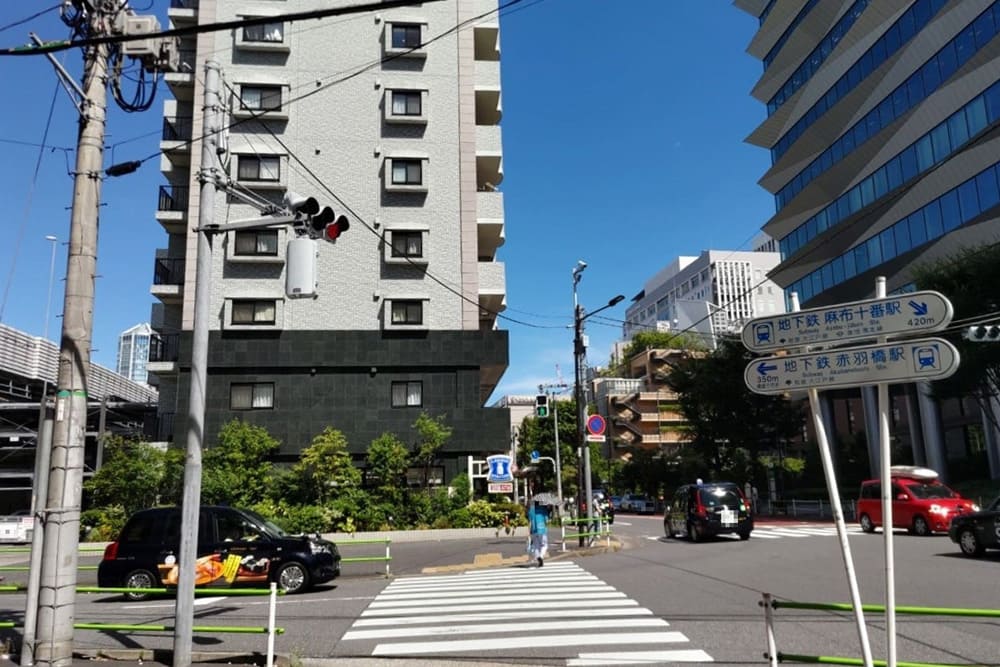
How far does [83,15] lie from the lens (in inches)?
336

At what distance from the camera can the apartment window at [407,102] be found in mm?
32562

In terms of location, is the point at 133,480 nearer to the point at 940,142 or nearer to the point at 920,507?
the point at 920,507

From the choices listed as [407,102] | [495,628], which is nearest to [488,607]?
[495,628]

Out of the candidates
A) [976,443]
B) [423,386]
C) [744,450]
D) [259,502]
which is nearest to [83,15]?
[259,502]

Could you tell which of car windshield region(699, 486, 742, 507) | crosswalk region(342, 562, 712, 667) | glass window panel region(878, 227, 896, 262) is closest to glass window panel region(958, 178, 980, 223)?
glass window panel region(878, 227, 896, 262)

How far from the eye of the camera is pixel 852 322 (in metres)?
5.24

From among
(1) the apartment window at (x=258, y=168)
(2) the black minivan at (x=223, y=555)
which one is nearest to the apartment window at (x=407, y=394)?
(1) the apartment window at (x=258, y=168)

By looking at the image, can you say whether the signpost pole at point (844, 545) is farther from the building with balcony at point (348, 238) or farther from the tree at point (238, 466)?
the building with balcony at point (348, 238)

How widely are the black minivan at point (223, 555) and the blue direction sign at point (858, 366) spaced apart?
10447 millimetres

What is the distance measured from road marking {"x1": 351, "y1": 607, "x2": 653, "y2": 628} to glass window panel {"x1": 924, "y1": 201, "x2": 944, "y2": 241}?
3507 cm

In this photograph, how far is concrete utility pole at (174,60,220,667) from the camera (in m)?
7.49

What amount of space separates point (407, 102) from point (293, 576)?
977 inches

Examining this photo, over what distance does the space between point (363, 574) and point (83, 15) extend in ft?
42.4

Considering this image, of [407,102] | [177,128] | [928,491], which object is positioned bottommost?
[928,491]
